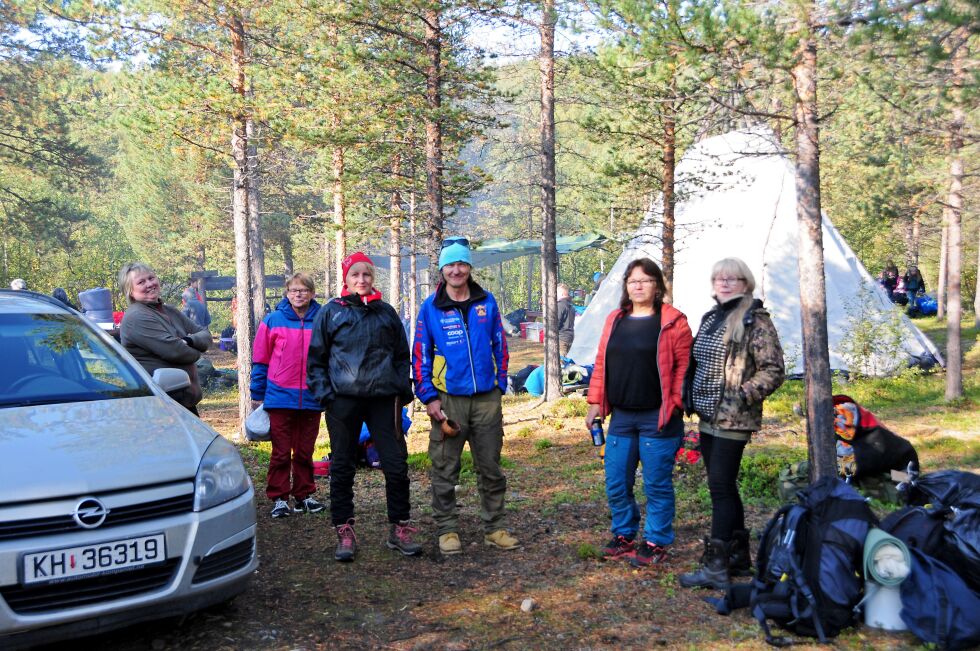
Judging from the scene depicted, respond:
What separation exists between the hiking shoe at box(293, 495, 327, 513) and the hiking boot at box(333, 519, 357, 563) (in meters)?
1.13

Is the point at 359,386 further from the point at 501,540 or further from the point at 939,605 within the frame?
the point at 939,605

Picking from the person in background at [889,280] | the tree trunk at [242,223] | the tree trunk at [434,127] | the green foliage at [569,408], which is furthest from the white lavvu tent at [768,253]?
the person in background at [889,280]

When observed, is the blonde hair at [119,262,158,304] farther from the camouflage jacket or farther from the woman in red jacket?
the camouflage jacket

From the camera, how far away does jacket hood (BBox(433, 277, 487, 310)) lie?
5.52m

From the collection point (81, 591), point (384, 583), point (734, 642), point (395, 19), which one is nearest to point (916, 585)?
point (734, 642)

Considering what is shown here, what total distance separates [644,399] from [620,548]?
1043mm

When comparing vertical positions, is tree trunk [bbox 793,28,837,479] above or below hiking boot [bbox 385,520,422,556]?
above

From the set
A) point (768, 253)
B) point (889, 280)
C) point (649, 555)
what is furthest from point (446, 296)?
point (889, 280)

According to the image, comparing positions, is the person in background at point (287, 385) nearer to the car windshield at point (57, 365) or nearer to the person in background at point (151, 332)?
the person in background at point (151, 332)

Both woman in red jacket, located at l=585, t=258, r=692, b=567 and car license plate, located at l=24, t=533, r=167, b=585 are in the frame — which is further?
woman in red jacket, located at l=585, t=258, r=692, b=567

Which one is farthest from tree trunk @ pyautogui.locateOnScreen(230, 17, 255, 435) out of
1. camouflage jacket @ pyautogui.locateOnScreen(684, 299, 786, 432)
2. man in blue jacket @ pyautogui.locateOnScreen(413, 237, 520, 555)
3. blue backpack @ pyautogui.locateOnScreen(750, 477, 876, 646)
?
blue backpack @ pyautogui.locateOnScreen(750, 477, 876, 646)

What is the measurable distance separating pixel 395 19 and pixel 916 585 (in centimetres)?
934

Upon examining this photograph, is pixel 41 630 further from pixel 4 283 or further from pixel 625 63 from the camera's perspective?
pixel 4 283

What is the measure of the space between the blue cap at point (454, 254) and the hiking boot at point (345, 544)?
188 centimetres
